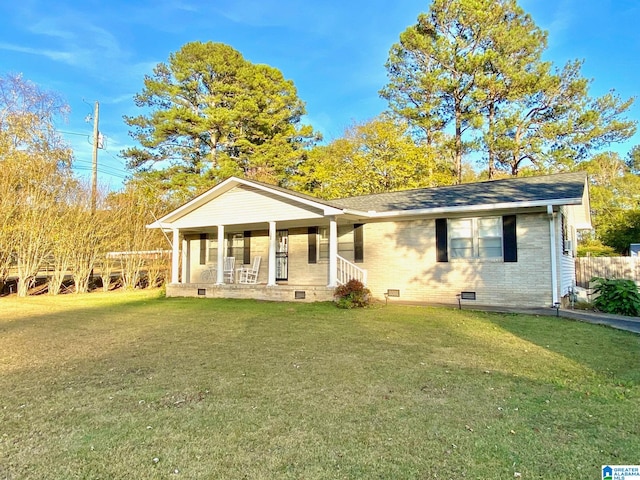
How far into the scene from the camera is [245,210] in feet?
38.9

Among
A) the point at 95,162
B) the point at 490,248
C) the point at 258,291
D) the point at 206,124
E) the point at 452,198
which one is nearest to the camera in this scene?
the point at 490,248

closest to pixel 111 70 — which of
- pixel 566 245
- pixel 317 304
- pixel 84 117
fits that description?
pixel 84 117

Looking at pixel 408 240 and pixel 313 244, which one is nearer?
pixel 408 240

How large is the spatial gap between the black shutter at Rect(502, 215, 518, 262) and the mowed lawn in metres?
2.79

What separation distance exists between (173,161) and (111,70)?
6.79m

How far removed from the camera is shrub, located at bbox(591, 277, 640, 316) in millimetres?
8172

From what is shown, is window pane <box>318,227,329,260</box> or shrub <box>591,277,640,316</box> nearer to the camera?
shrub <box>591,277,640,316</box>

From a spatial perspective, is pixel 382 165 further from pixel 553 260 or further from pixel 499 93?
pixel 553 260

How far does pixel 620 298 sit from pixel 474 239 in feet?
10.5

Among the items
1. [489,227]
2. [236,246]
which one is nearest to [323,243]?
[236,246]

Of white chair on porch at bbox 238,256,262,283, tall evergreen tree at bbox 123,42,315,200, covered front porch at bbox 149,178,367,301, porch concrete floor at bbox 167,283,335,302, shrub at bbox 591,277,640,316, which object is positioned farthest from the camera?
tall evergreen tree at bbox 123,42,315,200

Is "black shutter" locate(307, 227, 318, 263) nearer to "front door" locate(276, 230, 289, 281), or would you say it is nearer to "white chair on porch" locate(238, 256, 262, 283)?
"front door" locate(276, 230, 289, 281)

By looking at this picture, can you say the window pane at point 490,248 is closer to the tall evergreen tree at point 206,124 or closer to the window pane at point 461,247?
the window pane at point 461,247

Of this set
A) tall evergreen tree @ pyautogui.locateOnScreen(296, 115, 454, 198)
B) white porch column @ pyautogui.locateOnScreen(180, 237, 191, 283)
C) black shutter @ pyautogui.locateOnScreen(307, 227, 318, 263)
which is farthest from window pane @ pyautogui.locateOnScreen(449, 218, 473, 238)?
tall evergreen tree @ pyautogui.locateOnScreen(296, 115, 454, 198)
